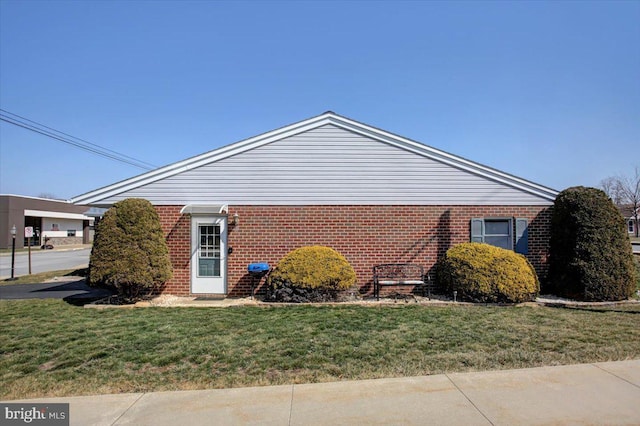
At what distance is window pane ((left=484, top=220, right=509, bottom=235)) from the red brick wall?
62 cm

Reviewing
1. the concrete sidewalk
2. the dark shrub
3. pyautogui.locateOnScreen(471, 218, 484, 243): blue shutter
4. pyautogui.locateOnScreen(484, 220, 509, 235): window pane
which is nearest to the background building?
pyautogui.locateOnScreen(471, 218, 484, 243): blue shutter

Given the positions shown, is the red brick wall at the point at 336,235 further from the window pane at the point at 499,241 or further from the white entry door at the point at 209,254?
the window pane at the point at 499,241

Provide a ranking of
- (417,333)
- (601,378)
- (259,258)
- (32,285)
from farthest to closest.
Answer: (32,285) < (259,258) < (417,333) < (601,378)

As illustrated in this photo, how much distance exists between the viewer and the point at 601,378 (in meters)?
4.56

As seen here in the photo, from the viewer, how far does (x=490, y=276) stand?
9258 mm

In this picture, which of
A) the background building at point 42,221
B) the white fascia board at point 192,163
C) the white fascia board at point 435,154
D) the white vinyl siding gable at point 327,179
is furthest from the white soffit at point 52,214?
the white fascia board at point 435,154

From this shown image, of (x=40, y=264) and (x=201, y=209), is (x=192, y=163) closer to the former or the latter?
(x=201, y=209)

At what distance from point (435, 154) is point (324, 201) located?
3.41 meters

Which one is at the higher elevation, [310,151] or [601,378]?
[310,151]

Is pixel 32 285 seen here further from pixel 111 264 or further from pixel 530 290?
pixel 530 290

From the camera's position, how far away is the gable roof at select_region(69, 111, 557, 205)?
1070cm

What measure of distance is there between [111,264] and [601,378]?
9.59 m

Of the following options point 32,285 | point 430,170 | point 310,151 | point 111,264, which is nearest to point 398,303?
point 430,170

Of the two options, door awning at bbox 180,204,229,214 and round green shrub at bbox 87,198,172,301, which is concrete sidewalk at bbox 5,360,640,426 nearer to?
round green shrub at bbox 87,198,172,301
